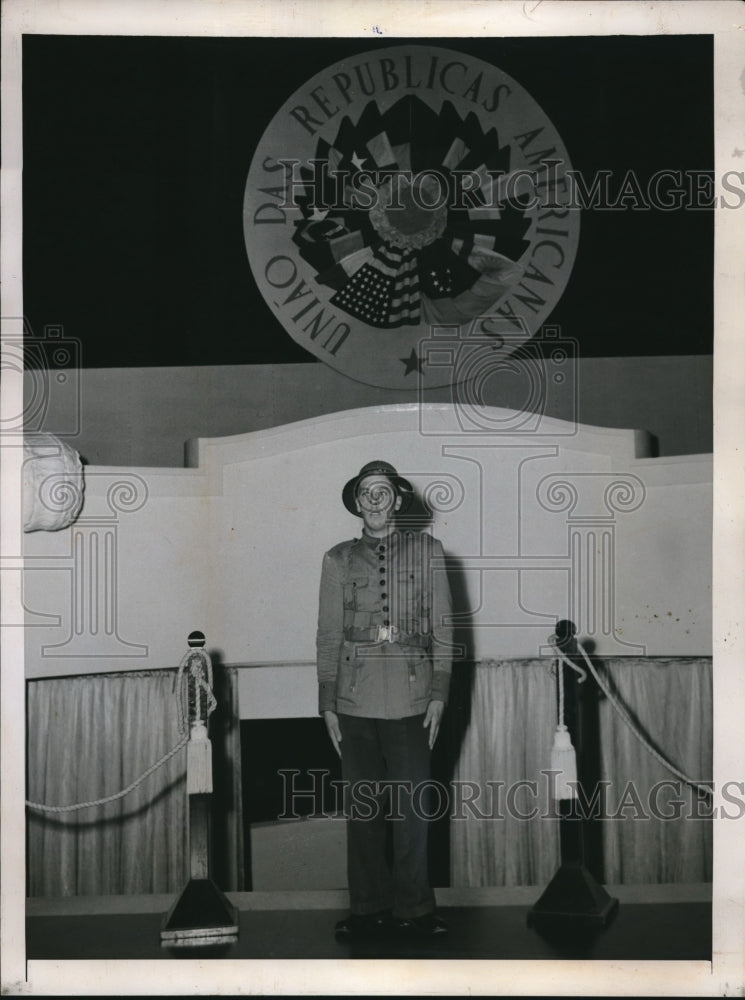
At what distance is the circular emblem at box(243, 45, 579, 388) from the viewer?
4.41 m

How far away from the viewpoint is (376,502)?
14.4ft

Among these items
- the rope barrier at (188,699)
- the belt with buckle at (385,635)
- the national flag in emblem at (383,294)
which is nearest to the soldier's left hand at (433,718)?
the belt with buckle at (385,635)

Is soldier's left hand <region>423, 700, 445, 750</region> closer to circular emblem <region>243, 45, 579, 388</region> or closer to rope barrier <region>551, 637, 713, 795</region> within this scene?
rope barrier <region>551, 637, 713, 795</region>

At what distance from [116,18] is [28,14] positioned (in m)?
0.29

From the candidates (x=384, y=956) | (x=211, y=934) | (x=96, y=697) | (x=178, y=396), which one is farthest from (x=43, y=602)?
(x=384, y=956)

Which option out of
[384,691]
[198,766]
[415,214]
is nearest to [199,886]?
[198,766]

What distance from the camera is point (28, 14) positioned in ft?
14.3

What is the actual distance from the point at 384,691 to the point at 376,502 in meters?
0.62

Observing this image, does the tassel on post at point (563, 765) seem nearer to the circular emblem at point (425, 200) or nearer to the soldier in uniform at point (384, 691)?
the soldier in uniform at point (384, 691)

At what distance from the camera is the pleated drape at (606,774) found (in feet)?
14.6

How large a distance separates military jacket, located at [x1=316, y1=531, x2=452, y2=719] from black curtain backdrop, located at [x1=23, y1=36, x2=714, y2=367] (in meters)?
1.01

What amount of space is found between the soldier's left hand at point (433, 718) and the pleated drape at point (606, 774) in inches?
9.7

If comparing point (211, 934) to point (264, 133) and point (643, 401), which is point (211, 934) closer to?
point (643, 401)

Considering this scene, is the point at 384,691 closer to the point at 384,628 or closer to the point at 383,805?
the point at 384,628
